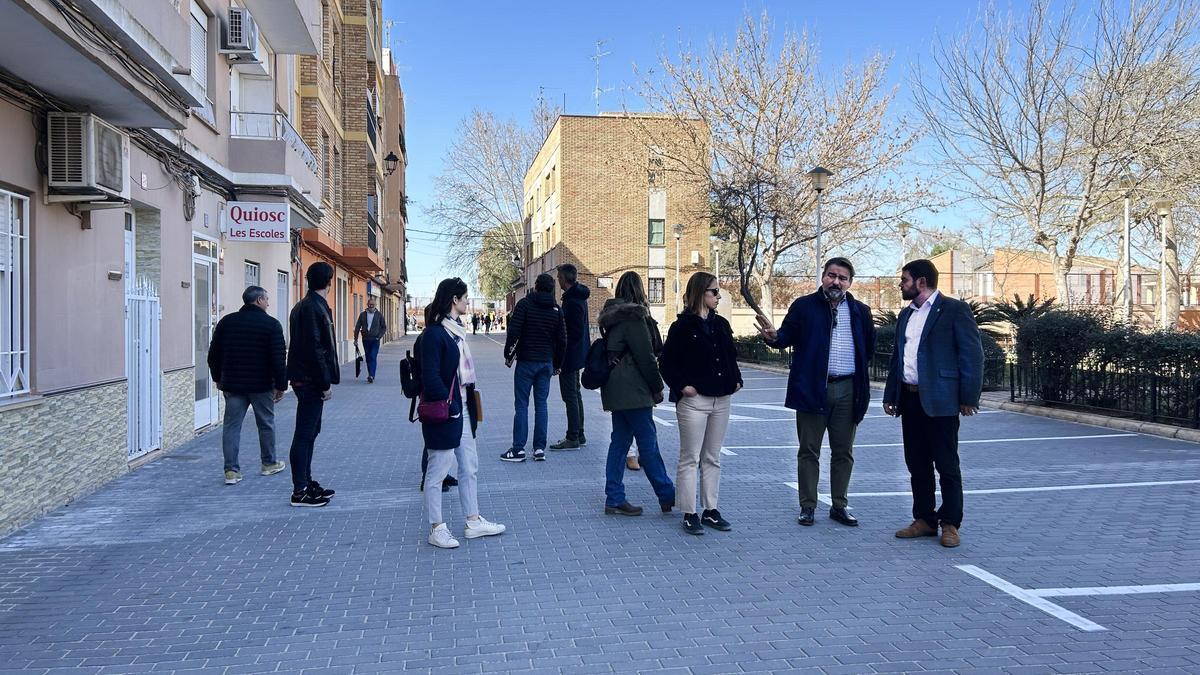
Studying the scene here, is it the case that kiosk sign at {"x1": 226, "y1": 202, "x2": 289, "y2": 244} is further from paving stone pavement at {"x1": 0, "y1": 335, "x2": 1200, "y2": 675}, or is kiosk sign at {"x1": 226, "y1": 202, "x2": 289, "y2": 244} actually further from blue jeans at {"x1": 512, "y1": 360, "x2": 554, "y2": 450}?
blue jeans at {"x1": 512, "y1": 360, "x2": 554, "y2": 450}


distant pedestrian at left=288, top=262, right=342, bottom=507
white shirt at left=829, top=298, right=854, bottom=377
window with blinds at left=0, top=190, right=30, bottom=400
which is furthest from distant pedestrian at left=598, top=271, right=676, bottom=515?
window with blinds at left=0, top=190, right=30, bottom=400

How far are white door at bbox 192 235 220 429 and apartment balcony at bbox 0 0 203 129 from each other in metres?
4.00

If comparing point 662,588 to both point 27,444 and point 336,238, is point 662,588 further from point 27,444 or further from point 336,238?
point 336,238

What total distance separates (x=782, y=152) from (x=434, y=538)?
2326 cm

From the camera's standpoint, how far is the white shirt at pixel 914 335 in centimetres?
→ 610

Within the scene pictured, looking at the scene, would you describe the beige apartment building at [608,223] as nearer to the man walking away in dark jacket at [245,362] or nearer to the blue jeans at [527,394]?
the blue jeans at [527,394]

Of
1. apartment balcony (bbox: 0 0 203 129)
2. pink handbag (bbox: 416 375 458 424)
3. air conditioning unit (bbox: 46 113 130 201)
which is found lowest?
pink handbag (bbox: 416 375 458 424)

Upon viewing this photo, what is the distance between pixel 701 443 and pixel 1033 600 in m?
2.27

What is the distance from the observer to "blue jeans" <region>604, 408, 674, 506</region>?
6.57 meters

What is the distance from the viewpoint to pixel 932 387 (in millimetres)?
5895

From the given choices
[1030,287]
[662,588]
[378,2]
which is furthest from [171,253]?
[1030,287]

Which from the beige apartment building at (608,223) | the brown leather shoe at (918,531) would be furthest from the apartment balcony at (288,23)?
the beige apartment building at (608,223)

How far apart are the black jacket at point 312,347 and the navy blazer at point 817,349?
3.46 m

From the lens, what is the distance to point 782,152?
89.2 feet
